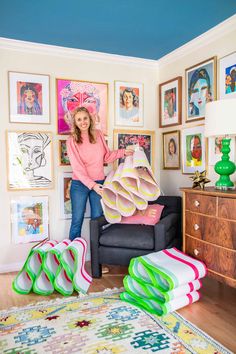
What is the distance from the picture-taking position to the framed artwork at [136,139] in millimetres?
4070

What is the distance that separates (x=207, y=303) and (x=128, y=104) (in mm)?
2587

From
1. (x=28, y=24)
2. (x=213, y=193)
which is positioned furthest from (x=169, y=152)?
(x=28, y=24)

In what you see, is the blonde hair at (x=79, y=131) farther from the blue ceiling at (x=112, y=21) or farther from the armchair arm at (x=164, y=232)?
the armchair arm at (x=164, y=232)

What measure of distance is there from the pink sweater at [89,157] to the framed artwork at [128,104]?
584 mm

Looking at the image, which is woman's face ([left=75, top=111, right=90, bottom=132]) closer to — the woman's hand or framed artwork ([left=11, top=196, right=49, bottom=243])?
the woman's hand

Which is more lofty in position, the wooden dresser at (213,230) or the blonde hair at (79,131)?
the blonde hair at (79,131)

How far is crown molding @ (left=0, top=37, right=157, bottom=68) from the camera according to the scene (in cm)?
348

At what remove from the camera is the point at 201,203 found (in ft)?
8.99

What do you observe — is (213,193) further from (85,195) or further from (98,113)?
(98,113)

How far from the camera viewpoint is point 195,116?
11.8ft

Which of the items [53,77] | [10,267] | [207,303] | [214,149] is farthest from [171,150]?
[10,267]

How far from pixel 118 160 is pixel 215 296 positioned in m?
2.01

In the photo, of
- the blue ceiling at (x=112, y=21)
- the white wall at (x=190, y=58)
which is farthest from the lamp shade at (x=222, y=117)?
the blue ceiling at (x=112, y=21)

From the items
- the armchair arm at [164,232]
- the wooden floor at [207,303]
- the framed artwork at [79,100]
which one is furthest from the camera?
the framed artwork at [79,100]
